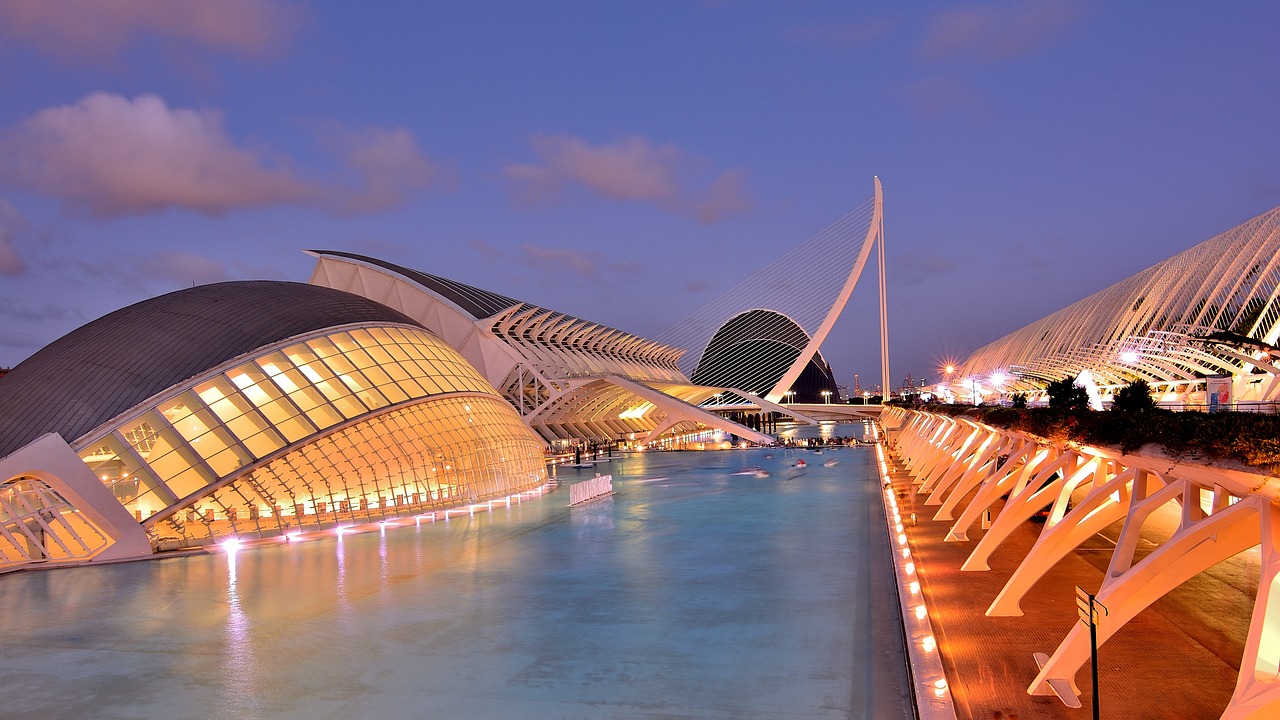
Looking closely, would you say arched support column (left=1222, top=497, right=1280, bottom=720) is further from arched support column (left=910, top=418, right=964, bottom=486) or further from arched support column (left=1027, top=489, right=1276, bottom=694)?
arched support column (left=910, top=418, right=964, bottom=486)

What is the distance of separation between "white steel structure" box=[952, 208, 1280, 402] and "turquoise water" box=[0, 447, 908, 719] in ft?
68.3

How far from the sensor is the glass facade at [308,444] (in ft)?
70.1

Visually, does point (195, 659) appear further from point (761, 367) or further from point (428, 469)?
point (761, 367)

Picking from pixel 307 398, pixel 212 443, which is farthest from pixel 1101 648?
pixel 307 398

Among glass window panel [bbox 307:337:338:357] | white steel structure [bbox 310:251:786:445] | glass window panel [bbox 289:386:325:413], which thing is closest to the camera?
glass window panel [bbox 289:386:325:413]

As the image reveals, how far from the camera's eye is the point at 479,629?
1297 centimetres

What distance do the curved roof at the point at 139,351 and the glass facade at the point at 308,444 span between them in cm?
72

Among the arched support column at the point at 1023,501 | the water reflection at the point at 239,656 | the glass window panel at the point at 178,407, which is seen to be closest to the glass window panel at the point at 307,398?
the glass window panel at the point at 178,407

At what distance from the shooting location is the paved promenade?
8992mm

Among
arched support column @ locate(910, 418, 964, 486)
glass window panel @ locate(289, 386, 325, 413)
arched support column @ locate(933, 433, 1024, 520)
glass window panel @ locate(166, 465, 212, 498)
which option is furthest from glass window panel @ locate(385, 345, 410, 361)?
arched support column @ locate(910, 418, 964, 486)

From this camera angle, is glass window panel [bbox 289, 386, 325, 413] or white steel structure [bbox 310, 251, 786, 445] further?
white steel structure [bbox 310, 251, 786, 445]

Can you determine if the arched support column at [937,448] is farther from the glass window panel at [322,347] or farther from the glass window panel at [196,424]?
the glass window panel at [196,424]

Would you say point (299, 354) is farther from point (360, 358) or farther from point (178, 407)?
point (178, 407)

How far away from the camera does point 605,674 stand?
35.2 ft
